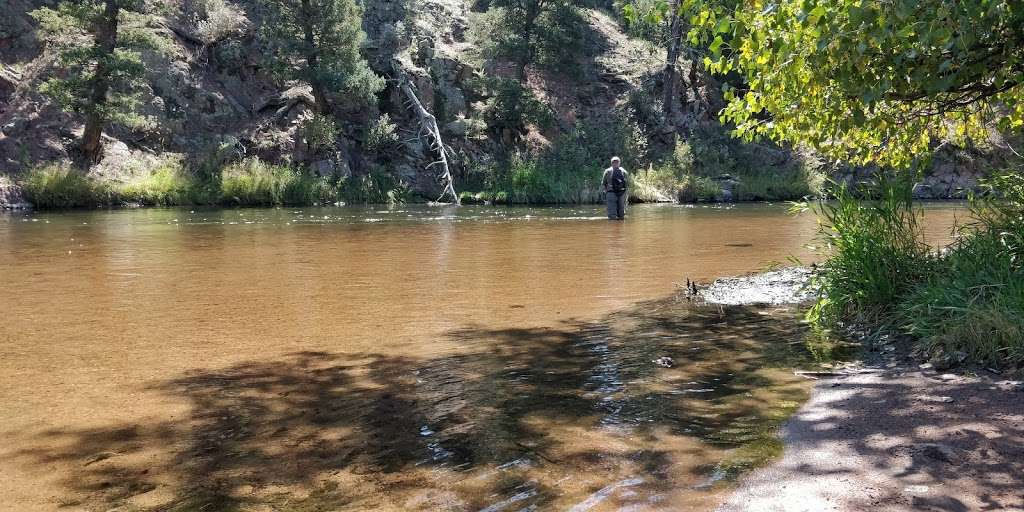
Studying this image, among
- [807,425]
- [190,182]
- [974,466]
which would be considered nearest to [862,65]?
[807,425]

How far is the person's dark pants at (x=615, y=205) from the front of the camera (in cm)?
2295

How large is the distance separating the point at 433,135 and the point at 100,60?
47.4 ft

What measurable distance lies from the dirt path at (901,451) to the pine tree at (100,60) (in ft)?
98.8

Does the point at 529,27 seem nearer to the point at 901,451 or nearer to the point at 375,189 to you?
the point at 375,189

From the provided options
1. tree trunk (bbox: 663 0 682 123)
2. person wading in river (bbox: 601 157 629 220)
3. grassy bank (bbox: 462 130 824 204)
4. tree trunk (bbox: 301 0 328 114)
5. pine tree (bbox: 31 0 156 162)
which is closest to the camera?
person wading in river (bbox: 601 157 629 220)

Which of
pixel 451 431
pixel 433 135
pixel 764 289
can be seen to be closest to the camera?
pixel 451 431

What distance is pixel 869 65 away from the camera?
630 cm

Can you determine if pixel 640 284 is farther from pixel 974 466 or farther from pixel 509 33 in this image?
pixel 509 33

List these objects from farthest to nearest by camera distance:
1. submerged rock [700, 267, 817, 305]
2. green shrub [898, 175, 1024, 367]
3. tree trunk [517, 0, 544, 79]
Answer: tree trunk [517, 0, 544, 79] < submerged rock [700, 267, 817, 305] < green shrub [898, 175, 1024, 367]

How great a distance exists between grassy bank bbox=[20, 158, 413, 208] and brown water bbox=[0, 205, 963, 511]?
18.8 metres

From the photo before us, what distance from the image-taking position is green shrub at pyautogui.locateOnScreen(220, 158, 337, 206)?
33188 mm

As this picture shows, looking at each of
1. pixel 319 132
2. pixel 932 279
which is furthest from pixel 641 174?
pixel 932 279

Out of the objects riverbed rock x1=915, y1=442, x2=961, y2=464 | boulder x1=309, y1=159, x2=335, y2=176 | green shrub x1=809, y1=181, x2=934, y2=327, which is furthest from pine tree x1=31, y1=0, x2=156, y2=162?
riverbed rock x1=915, y1=442, x2=961, y2=464

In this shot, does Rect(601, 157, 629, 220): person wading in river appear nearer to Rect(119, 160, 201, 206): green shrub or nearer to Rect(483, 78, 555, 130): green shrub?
Rect(119, 160, 201, 206): green shrub
